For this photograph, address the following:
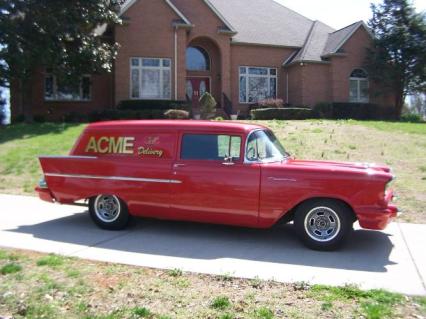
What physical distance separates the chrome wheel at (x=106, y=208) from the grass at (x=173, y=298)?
231 centimetres

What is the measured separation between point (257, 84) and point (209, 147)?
22.9 m

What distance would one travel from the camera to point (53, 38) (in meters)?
21.3

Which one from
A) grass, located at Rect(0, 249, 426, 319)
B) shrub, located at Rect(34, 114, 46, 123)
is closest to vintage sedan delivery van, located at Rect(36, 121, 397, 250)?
grass, located at Rect(0, 249, 426, 319)

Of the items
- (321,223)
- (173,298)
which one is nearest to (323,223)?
(321,223)

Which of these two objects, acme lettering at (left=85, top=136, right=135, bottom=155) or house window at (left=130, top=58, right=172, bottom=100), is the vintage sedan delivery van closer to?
acme lettering at (left=85, top=136, right=135, bottom=155)

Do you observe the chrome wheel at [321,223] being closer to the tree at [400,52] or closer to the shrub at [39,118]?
the shrub at [39,118]

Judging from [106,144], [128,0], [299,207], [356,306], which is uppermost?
[128,0]

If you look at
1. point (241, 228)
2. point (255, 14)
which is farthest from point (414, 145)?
point (255, 14)

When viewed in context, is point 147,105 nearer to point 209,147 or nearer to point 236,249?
point 209,147

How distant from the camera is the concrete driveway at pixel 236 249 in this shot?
5.54 m

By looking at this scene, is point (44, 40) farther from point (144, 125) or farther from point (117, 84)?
point (144, 125)

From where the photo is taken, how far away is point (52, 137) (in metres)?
18.1

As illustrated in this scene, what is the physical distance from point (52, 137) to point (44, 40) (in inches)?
209

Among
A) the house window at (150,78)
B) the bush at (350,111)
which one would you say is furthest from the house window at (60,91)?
the bush at (350,111)
